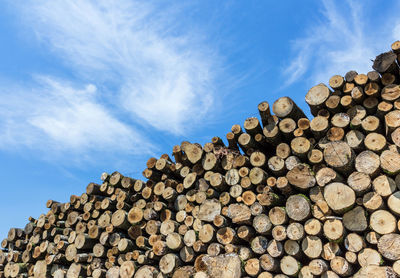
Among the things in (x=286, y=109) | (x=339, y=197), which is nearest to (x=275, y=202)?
(x=339, y=197)

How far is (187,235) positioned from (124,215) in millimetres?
1200

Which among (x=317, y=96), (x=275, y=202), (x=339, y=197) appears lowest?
(x=339, y=197)

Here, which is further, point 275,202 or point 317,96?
point 317,96

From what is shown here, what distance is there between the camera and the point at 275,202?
4.28 meters

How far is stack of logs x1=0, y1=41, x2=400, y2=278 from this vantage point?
148 inches

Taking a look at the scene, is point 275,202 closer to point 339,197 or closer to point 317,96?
point 339,197

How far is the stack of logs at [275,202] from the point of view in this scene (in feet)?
12.4

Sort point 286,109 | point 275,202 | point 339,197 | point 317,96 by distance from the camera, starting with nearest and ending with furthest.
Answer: point 339,197, point 275,202, point 317,96, point 286,109

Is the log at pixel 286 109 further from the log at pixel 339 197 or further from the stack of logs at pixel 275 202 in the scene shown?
the log at pixel 339 197

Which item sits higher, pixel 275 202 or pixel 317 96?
pixel 317 96

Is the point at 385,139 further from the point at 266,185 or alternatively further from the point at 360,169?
the point at 266,185

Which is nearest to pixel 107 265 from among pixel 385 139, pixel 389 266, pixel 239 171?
pixel 239 171

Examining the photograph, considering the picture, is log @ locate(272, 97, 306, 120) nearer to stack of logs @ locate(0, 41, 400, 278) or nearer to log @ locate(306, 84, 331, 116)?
stack of logs @ locate(0, 41, 400, 278)

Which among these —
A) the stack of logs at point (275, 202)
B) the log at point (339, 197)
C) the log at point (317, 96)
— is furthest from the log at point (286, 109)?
the log at point (339, 197)
